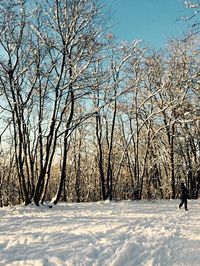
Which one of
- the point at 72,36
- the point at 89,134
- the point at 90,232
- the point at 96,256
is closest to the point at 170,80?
the point at 72,36

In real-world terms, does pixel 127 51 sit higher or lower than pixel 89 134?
higher

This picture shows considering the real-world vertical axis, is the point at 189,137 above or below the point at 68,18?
below

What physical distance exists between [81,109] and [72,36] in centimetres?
1988

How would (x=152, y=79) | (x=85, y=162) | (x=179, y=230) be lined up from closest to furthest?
(x=179, y=230), (x=152, y=79), (x=85, y=162)

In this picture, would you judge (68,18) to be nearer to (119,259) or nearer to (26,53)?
(26,53)

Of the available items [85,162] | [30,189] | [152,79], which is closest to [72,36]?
[30,189]

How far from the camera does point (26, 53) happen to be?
25.2 meters

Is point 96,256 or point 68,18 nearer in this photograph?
point 96,256

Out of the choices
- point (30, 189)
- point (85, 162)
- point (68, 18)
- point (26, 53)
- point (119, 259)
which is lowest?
point (119, 259)

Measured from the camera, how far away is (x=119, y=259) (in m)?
8.67

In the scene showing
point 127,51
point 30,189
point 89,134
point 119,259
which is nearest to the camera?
point 119,259

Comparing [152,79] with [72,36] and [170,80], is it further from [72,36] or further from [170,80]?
[72,36]

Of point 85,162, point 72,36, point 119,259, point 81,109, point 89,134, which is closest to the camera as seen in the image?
point 119,259

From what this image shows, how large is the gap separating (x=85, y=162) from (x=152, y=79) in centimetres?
2569
